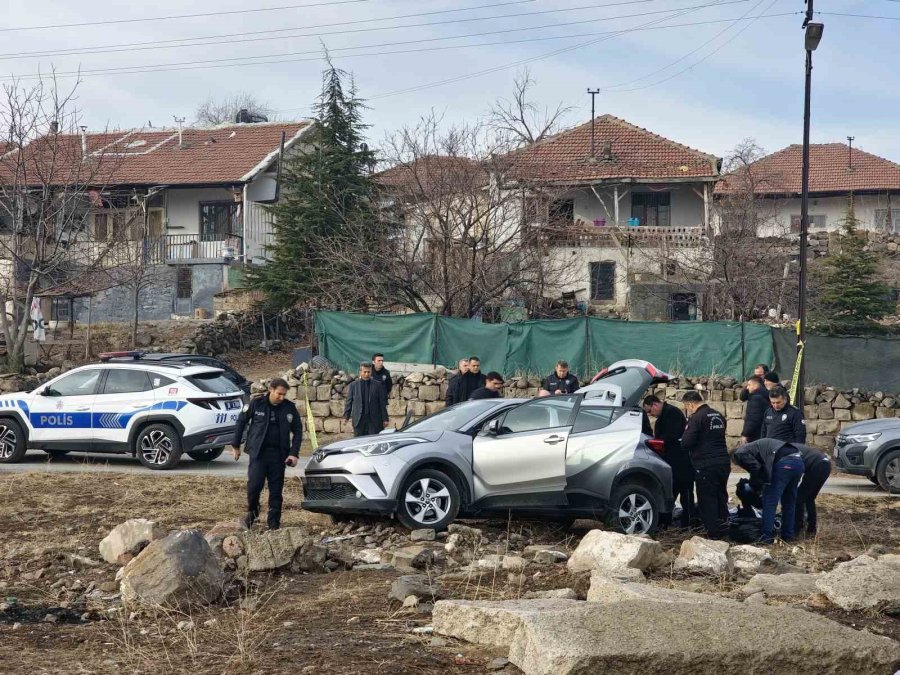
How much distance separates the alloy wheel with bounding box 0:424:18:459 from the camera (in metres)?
18.0

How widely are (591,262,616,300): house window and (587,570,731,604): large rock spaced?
31605 mm

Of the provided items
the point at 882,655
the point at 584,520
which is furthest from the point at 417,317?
the point at 882,655

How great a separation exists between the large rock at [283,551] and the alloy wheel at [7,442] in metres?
9.90

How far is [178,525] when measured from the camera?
1198 cm

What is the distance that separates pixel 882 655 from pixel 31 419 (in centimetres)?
1489

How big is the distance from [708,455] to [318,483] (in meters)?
4.08

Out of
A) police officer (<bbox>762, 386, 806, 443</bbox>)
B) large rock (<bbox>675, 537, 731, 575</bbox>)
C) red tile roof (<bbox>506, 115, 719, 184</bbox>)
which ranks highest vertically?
red tile roof (<bbox>506, 115, 719, 184</bbox>)

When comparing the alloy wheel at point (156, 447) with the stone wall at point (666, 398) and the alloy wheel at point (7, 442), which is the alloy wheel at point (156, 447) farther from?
the stone wall at point (666, 398)

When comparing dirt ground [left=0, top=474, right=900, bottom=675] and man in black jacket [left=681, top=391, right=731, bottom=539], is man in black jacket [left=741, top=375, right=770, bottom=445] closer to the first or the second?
dirt ground [left=0, top=474, right=900, bottom=675]

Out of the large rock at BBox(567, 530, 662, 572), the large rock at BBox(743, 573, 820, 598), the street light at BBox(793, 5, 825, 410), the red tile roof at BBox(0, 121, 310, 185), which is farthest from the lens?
the red tile roof at BBox(0, 121, 310, 185)

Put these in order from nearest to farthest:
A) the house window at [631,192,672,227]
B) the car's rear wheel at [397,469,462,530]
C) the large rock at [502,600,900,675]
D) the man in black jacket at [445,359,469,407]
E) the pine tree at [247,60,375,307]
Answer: the large rock at [502,600,900,675] → the car's rear wheel at [397,469,462,530] → the man in black jacket at [445,359,469,407] → the pine tree at [247,60,375,307] → the house window at [631,192,672,227]

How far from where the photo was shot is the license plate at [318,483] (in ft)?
37.7

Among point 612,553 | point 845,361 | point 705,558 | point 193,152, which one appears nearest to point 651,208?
point 193,152

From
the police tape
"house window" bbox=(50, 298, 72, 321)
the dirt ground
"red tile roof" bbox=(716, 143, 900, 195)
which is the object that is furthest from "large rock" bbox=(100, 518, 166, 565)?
"red tile roof" bbox=(716, 143, 900, 195)
